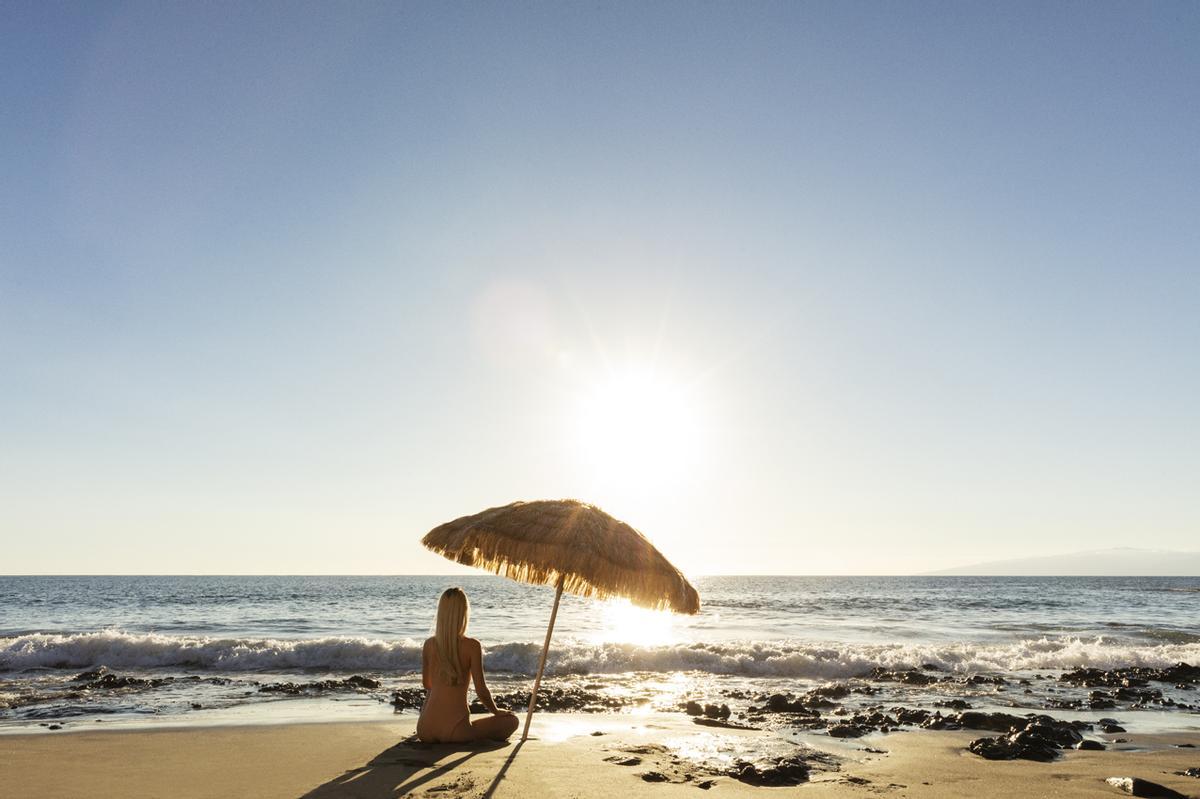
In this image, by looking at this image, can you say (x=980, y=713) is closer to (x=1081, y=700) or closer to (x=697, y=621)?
(x=1081, y=700)

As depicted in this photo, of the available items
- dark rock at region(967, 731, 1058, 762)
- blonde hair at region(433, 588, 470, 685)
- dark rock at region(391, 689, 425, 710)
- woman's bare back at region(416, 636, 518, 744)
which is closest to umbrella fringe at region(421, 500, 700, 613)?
blonde hair at region(433, 588, 470, 685)

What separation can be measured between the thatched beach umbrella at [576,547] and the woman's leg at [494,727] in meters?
1.81

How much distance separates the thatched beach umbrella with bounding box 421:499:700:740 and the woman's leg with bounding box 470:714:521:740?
1814 mm

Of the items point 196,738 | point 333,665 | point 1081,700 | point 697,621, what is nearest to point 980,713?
point 1081,700

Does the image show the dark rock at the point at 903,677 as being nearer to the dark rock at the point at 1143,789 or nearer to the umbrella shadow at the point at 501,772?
the dark rock at the point at 1143,789

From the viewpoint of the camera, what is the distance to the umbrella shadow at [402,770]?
20.5ft

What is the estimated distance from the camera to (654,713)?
11.2 metres

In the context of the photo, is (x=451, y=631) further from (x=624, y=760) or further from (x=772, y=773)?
(x=772, y=773)

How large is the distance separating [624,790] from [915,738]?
5.14m

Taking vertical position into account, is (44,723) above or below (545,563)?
below

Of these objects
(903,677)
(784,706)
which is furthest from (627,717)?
(903,677)

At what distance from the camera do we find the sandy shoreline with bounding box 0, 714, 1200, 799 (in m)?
6.52

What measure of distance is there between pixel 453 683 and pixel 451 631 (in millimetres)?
701

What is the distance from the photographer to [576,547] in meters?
6.73
